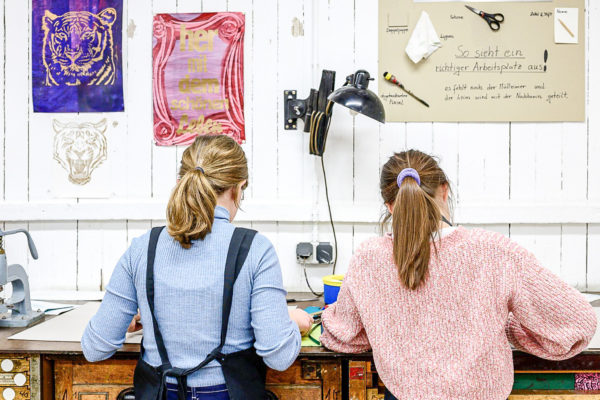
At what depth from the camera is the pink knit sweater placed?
3.17 feet

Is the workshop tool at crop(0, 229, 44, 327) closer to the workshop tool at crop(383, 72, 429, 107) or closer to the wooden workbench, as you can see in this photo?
the wooden workbench

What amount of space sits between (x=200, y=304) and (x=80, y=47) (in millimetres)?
1445

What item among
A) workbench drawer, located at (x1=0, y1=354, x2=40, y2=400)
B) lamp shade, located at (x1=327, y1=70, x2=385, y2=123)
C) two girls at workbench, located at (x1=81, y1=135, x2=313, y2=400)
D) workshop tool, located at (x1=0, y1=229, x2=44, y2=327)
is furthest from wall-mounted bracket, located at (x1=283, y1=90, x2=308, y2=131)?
workbench drawer, located at (x1=0, y1=354, x2=40, y2=400)

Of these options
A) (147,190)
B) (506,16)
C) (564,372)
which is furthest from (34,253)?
(506,16)

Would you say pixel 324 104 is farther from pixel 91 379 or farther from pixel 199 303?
pixel 91 379

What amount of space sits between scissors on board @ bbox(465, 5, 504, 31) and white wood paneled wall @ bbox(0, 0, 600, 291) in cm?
37

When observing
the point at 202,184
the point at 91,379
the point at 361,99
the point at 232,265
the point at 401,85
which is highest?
the point at 401,85

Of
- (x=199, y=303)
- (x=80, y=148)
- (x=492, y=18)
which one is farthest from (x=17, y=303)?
(x=492, y=18)

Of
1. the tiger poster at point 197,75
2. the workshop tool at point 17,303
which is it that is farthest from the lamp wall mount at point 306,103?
the workshop tool at point 17,303

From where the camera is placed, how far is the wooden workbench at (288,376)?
120 cm

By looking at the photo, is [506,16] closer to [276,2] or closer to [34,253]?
[276,2]

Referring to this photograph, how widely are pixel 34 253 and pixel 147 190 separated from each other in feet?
1.71

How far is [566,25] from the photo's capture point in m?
1.81

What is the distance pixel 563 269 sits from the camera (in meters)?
1.84
